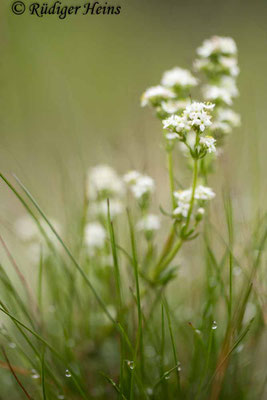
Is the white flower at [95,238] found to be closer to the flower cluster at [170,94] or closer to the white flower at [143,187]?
the white flower at [143,187]

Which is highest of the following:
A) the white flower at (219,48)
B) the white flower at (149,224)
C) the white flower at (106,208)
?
the white flower at (219,48)

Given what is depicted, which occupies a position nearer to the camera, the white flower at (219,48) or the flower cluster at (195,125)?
the flower cluster at (195,125)

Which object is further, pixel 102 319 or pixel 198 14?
pixel 198 14

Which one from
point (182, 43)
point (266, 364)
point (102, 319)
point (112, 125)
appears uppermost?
point (182, 43)

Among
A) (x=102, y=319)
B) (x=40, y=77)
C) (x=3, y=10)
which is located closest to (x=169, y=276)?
(x=102, y=319)

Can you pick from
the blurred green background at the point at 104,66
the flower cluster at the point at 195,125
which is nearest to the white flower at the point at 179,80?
the flower cluster at the point at 195,125

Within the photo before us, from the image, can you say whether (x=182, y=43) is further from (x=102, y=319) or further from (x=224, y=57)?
(x=102, y=319)
